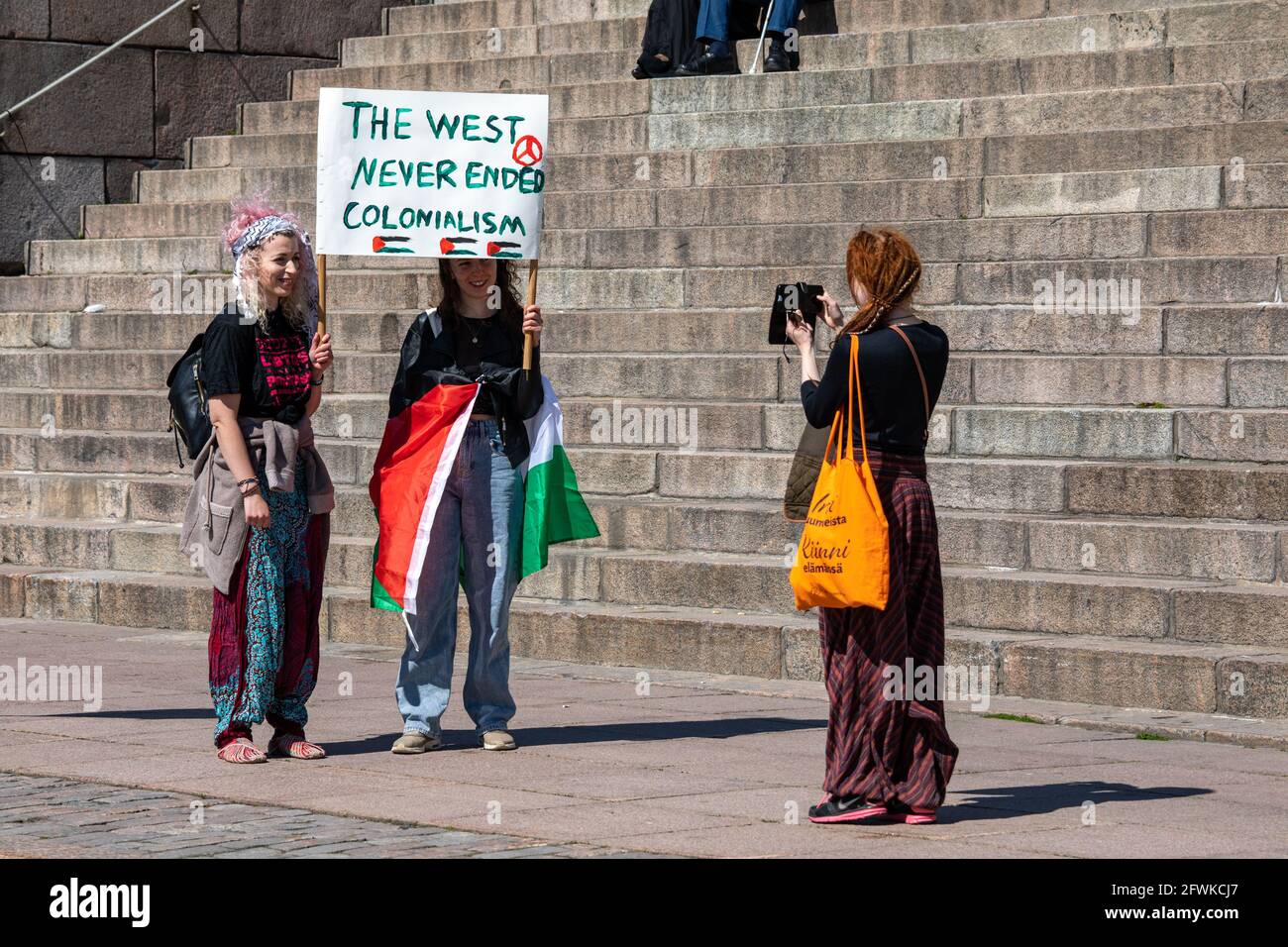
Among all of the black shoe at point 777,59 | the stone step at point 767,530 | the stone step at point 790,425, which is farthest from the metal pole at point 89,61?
the black shoe at point 777,59

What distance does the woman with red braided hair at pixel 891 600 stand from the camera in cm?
658

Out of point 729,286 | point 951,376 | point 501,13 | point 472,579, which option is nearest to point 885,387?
point 472,579

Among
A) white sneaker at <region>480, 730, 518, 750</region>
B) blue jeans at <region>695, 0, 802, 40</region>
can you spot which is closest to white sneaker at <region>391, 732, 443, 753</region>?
white sneaker at <region>480, 730, 518, 750</region>

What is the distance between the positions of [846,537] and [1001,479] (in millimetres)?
3787

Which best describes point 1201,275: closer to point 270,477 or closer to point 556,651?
point 556,651

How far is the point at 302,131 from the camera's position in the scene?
53.5 feet

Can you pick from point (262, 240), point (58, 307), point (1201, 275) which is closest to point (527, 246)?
point (262, 240)

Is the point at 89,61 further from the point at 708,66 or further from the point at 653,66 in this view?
the point at 708,66

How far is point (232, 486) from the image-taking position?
768 cm

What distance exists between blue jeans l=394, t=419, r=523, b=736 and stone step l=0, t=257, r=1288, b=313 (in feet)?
2.63

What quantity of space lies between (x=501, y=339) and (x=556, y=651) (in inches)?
106

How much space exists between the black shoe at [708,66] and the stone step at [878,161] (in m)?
0.87

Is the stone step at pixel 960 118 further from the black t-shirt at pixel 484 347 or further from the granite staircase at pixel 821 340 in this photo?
the black t-shirt at pixel 484 347

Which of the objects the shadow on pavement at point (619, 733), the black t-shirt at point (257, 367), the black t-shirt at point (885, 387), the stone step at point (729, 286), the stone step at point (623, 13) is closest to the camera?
the black t-shirt at point (885, 387)
